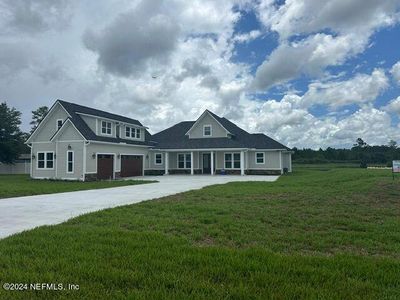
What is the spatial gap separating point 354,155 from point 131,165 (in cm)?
5235

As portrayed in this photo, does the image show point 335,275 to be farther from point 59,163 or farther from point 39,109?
point 39,109

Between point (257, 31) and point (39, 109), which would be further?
point (39, 109)

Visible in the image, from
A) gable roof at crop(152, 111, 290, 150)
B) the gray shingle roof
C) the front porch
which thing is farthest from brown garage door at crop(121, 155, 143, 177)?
gable roof at crop(152, 111, 290, 150)

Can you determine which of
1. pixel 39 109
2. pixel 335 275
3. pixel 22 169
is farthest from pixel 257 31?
pixel 39 109

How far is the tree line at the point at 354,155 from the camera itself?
200 feet

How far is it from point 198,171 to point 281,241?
94.6 feet

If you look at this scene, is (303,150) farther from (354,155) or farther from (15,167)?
(15,167)

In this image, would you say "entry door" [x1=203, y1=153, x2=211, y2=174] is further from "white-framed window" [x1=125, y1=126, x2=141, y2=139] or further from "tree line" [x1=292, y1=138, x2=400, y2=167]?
"tree line" [x1=292, y1=138, x2=400, y2=167]

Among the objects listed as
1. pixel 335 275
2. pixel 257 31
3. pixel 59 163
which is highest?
pixel 257 31

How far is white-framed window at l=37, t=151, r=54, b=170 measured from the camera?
2686cm

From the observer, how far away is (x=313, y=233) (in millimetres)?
6586

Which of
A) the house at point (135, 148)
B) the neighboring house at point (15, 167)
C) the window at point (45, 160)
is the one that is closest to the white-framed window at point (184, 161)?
the house at point (135, 148)

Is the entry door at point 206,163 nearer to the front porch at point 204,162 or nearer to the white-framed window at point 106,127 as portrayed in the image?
the front porch at point 204,162

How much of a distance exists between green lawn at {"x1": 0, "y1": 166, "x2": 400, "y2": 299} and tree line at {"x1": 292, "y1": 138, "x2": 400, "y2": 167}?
56.3 metres
